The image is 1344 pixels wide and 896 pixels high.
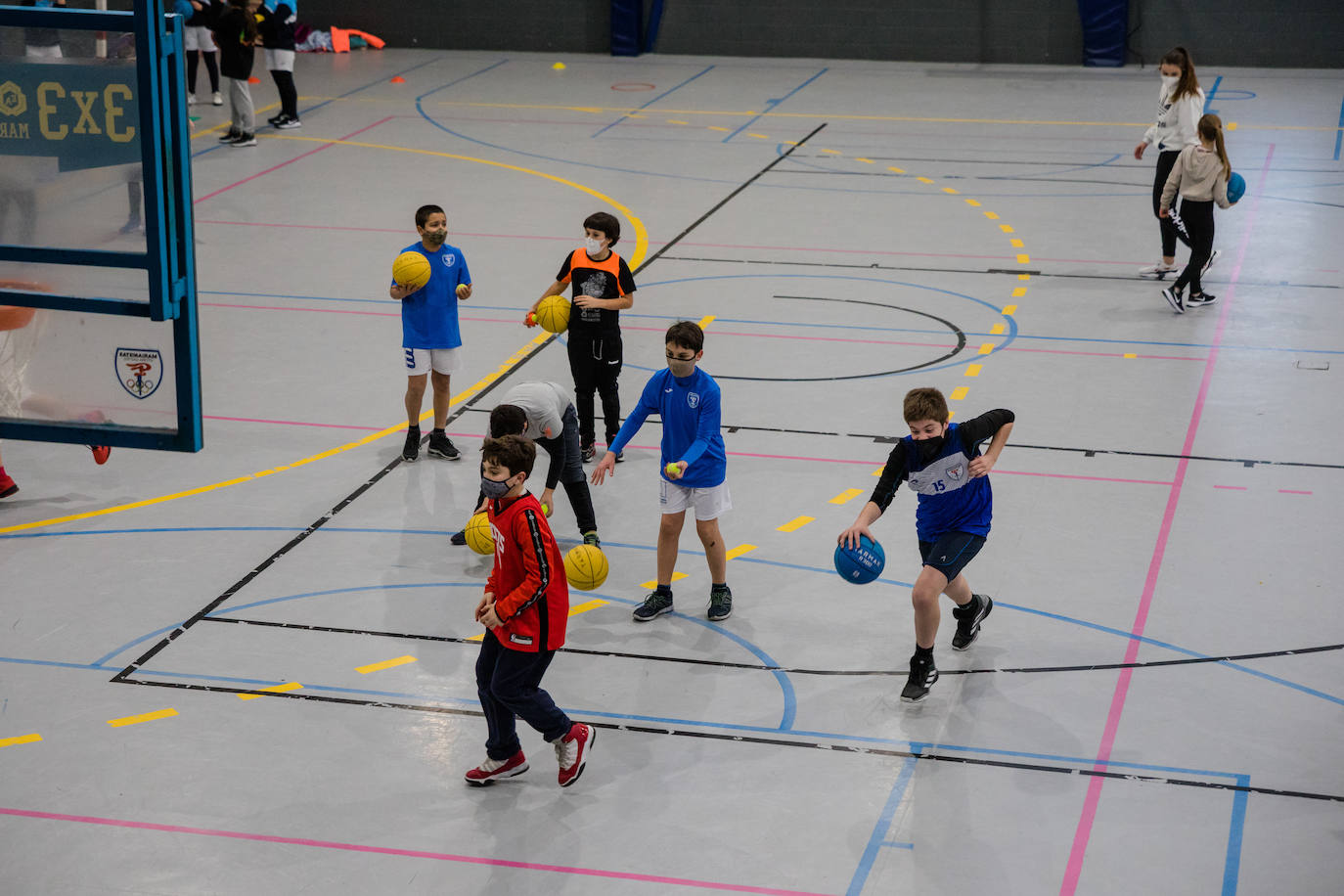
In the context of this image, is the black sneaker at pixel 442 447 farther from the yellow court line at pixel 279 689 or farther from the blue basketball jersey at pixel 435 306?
the yellow court line at pixel 279 689

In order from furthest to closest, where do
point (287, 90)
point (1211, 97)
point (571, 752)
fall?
point (1211, 97) < point (287, 90) < point (571, 752)

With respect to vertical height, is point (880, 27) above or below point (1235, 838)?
above

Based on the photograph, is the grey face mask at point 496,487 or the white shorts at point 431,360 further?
the white shorts at point 431,360

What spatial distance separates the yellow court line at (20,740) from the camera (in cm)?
705

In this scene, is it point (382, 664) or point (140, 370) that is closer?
point (140, 370)

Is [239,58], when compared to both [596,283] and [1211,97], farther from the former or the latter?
[1211,97]

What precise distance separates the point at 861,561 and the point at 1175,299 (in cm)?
754

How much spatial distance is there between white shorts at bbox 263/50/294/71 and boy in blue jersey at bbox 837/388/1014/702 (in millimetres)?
16575

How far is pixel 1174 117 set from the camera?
560 inches

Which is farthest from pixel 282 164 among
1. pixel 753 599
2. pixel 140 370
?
pixel 753 599

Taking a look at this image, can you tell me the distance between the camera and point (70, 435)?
729cm

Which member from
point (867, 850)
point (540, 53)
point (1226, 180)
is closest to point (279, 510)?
point (867, 850)

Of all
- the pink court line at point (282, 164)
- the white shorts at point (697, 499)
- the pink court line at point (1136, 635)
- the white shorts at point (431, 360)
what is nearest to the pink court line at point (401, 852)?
the pink court line at point (1136, 635)

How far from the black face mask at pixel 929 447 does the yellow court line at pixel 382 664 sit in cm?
284
